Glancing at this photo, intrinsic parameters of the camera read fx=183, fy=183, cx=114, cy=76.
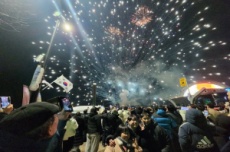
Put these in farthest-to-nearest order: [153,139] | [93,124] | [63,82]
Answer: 1. [63,82]
2. [93,124]
3. [153,139]

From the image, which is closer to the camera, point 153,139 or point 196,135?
point 196,135

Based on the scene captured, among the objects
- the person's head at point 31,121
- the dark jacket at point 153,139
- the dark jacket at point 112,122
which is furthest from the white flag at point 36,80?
the dark jacket at point 112,122

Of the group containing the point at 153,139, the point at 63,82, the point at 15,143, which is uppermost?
the point at 63,82

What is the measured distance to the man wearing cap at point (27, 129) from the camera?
113 cm

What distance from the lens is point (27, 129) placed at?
1201 mm

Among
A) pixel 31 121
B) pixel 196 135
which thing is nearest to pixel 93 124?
pixel 196 135

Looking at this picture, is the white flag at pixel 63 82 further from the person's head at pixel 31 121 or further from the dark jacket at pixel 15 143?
the dark jacket at pixel 15 143

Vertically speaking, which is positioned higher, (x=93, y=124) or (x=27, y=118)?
(x=27, y=118)

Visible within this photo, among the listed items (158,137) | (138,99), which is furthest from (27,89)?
(138,99)

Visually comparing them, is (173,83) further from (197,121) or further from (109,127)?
(197,121)

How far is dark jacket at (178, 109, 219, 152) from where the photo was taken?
165 inches

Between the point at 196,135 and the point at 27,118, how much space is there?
411 cm

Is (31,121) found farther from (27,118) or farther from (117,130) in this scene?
(117,130)

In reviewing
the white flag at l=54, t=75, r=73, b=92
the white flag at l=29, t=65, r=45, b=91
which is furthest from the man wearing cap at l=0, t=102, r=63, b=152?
the white flag at l=54, t=75, r=73, b=92
